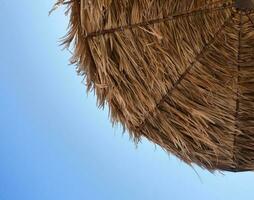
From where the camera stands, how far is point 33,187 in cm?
197

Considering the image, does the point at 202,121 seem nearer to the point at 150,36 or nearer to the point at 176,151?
the point at 176,151

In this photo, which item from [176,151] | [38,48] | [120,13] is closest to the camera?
[120,13]

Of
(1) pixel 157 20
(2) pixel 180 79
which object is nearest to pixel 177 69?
(2) pixel 180 79

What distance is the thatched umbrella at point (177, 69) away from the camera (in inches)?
40.0

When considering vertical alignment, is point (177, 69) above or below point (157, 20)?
below

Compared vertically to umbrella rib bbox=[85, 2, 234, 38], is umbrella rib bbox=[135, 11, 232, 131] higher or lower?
lower

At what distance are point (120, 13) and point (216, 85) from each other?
1.02ft

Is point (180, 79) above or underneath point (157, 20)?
underneath

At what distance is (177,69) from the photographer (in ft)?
3.60

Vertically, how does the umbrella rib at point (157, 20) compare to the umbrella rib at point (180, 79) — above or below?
above

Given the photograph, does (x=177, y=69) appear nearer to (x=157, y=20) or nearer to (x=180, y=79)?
(x=180, y=79)

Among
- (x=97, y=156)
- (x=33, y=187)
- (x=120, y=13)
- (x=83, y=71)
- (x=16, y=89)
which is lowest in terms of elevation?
(x=33, y=187)

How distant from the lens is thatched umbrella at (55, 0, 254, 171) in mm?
1016

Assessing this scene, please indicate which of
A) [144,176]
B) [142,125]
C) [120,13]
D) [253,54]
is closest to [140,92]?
[142,125]
